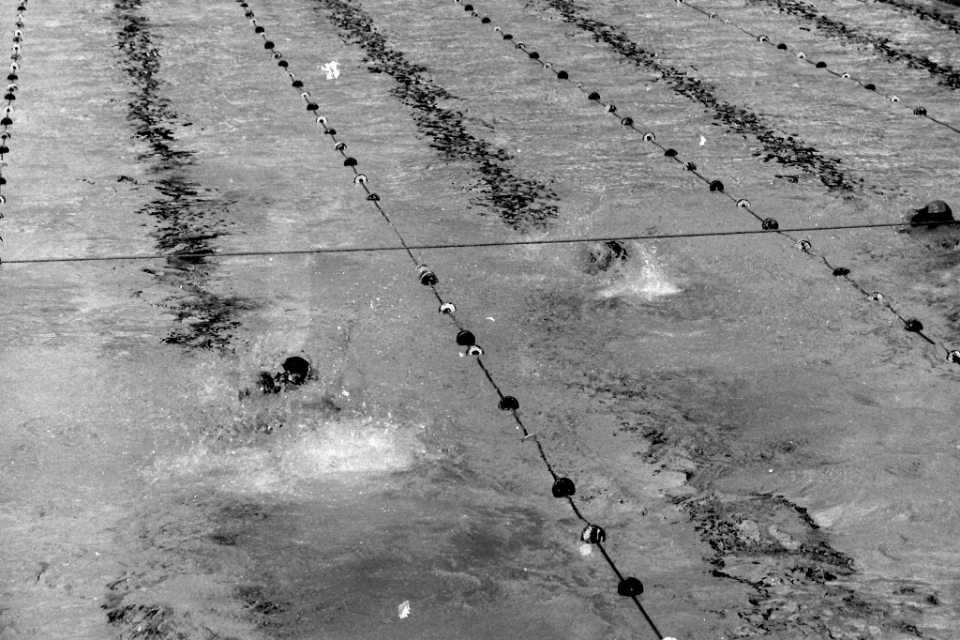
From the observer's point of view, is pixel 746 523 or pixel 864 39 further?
pixel 864 39

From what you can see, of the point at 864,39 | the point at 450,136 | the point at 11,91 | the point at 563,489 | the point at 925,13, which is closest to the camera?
the point at 563,489

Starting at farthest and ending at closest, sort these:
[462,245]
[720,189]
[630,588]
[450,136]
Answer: [450,136]
[720,189]
[462,245]
[630,588]

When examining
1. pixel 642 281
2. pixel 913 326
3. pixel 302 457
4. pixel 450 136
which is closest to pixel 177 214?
pixel 450 136

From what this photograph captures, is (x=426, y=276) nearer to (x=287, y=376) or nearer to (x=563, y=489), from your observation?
(x=287, y=376)

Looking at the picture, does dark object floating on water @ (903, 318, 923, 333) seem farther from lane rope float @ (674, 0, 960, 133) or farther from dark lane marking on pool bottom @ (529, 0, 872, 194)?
lane rope float @ (674, 0, 960, 133)

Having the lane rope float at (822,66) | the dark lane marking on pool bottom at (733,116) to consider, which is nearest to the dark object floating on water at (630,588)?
the dark lane marking on pool bottom at (733,116)

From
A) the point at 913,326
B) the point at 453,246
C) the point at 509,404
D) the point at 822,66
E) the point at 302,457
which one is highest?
the point at 822,66

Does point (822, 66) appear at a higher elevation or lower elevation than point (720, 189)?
higher

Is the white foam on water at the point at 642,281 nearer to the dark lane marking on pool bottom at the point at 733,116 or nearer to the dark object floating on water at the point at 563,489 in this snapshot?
the dark object floating on water at the point at 563,489
